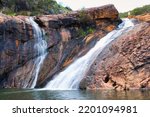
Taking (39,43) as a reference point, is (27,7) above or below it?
above

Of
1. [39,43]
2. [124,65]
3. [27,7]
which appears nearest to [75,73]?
[124,65]

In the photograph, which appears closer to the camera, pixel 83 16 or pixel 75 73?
pixel 75 73

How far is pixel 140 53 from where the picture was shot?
2794 centimetres

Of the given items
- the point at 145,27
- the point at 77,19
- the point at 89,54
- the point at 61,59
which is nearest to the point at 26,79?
the point at 61,59

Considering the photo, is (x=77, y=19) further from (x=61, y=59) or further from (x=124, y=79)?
(x=124, y=79)

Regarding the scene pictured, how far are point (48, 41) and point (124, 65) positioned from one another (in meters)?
11.6

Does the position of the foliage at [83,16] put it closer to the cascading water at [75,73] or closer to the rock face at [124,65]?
the cascading water at [75,73]

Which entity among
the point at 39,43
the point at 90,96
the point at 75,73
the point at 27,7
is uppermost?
the point at 27,7

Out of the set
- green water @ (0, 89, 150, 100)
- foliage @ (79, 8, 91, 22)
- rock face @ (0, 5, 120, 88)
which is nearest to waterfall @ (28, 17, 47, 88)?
rock face @ (0, 5, 120, 88)

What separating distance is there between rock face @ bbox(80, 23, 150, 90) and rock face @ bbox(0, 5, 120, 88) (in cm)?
562

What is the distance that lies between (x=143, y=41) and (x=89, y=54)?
6109mm

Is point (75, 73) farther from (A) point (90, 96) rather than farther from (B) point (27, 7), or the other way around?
(B) point (27, 7)

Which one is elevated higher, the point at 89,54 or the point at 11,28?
the point at 11,28

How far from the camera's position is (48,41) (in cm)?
3719
